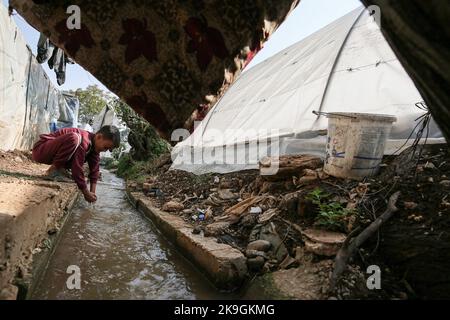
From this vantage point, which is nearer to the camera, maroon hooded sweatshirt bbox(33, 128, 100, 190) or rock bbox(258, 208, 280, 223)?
rock bbox(258, 208, 280, 223)

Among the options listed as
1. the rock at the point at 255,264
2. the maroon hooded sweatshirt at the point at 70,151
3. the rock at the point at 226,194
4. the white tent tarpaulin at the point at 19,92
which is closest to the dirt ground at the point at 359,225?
the rock at the point at 255,264

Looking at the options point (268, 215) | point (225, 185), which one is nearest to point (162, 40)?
point (268, 215)

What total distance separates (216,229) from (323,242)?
1.02m

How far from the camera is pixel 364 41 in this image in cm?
367

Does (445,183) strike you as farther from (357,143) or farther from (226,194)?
(226,194)

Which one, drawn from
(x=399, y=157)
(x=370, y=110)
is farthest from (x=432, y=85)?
(x=370, y=110)

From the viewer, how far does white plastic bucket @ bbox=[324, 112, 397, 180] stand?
2389 mm

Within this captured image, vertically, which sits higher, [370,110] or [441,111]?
[370,110]

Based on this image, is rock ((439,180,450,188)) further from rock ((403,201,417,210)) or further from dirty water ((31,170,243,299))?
dirty water ((31,170,243,299))

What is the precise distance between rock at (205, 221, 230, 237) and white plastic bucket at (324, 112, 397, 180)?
1.07 m

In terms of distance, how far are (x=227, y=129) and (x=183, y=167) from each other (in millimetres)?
1040

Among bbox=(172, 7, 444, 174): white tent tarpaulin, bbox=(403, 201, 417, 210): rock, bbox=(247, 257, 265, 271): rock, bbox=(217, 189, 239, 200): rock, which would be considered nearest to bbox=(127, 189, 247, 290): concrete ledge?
bbox=(247, 257, 265, 271): rock
